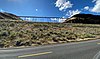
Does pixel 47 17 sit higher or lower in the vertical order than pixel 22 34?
higher

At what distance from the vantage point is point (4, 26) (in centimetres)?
2352

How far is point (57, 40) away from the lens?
19703mm

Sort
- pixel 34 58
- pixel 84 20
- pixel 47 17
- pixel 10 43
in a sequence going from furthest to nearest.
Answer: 1. pixel 84 20
2. pixel 47 17
3. pixel 10 43
4. pixel 34 58

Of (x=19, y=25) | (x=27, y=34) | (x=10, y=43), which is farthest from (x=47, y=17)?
(x=10, y=43)

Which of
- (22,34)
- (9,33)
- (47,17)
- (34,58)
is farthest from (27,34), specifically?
(47,17)

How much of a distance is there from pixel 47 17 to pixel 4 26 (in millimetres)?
16302

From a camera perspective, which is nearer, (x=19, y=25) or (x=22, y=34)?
(x=22, y=34)

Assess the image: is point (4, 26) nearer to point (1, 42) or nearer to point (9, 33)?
point (9, 33)

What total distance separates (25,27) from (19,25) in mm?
1122

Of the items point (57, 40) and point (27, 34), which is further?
point (27, 34)

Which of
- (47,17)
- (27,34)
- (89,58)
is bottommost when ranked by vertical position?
(89,58)

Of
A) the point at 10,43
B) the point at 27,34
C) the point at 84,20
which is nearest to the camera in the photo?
the point at 10,43

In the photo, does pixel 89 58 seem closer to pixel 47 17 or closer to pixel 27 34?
pixel 27 34

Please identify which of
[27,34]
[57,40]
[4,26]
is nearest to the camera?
[57,40]
